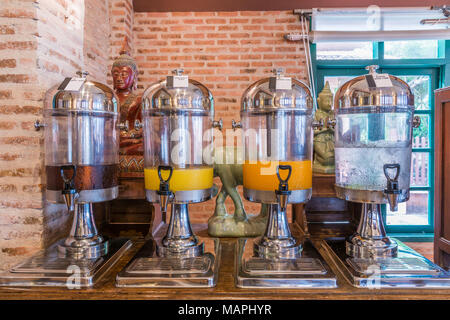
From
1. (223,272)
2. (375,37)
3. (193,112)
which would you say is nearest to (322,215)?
(223,272)

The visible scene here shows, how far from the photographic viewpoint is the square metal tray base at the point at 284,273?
44.6 inches

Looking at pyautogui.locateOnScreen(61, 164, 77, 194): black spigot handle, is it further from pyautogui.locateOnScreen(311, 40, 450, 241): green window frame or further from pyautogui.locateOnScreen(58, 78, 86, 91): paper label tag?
pyautogui.locateOnScreen(311, 40, 450, 241): green window frame

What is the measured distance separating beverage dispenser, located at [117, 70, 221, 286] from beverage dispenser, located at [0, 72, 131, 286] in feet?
0.53

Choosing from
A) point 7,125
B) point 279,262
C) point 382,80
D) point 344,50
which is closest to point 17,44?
point 7,125

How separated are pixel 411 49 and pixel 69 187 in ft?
11.7

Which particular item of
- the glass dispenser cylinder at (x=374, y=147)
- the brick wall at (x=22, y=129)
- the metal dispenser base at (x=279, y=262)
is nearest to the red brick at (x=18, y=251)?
the brick wall at (x=22, y=129)

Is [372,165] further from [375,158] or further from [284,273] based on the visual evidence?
[284,273]

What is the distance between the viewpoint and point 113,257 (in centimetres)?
140

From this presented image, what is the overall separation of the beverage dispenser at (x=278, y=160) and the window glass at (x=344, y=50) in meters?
2.25

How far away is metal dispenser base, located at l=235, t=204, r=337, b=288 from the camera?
44.7 inches

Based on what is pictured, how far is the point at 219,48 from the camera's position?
3102mm
